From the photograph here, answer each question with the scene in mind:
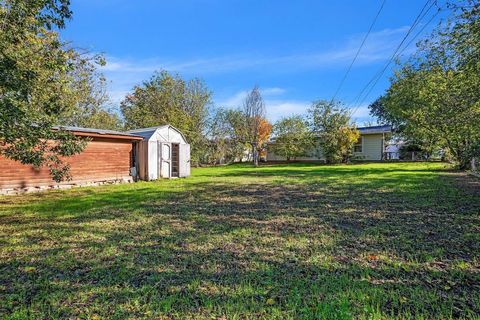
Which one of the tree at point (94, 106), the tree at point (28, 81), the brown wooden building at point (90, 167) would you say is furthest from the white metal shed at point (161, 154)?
the tree at point (94, 106)

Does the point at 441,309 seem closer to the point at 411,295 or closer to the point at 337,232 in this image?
the point at 411,295

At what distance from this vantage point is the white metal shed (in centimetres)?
1250

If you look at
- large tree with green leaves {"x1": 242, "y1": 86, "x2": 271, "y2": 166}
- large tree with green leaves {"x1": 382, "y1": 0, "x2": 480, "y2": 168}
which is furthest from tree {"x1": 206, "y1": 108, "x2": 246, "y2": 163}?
large tree with green leaves {"x1": 382, "y1": 0, "x2": 480, "y2": 168}

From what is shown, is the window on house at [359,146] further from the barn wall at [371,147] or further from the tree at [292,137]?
the tree at [292,137]

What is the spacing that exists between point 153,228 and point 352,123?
2246cm

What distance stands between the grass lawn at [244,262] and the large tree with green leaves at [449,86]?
209cm

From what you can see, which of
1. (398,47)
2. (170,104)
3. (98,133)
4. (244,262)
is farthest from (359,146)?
(244,262)

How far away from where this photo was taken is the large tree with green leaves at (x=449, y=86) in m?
5.30

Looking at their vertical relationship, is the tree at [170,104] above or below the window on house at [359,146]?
above

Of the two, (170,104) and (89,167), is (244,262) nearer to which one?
(89,167)

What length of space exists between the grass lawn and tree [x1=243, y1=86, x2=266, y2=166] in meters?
22.0

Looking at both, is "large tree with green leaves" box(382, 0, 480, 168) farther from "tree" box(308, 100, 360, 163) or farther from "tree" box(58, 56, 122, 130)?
"tree" box(58, 56, 122, 130)

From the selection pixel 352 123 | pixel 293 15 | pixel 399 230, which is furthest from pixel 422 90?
pixel 352 123

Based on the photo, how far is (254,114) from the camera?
27703 millimetres
